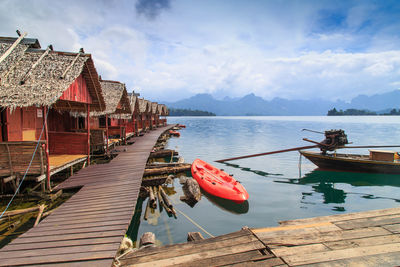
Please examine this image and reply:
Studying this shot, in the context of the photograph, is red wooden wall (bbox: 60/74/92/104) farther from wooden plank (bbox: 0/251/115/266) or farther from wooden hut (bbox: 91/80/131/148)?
wooden plank (bbox: 0/251/115/266)

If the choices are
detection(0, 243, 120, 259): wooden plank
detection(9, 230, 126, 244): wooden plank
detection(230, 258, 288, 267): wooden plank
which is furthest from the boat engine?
detection(0, 243, 120, 259): wooden plank

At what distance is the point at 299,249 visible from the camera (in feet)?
13.7

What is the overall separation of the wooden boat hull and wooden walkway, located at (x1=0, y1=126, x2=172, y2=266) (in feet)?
48.9

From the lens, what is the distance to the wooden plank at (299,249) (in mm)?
4051

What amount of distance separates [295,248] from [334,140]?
596 inches

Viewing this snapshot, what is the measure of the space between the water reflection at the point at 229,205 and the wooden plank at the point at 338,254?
7006 millimetres

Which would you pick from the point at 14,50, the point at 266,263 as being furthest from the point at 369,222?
the point at 14,50

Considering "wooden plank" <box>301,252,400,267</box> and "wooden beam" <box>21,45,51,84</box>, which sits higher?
"wooden beam" <box>21,45,51,84</box>

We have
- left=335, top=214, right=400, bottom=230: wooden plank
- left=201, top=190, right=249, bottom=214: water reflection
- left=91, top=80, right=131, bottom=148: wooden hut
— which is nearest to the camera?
left=335, top=214, right=400, bottom=230: wooden plank

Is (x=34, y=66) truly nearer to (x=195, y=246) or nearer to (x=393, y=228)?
(x=195, y=246)

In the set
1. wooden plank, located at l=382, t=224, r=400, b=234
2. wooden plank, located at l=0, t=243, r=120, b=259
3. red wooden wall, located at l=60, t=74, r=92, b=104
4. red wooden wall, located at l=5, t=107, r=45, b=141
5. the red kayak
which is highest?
red wooden wall, located at l=60, t=74, r=92, b=104

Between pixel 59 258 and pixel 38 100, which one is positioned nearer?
pixel 59 258

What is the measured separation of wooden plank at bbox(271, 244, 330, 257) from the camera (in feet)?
13.3

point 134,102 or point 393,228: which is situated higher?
point 134,102
